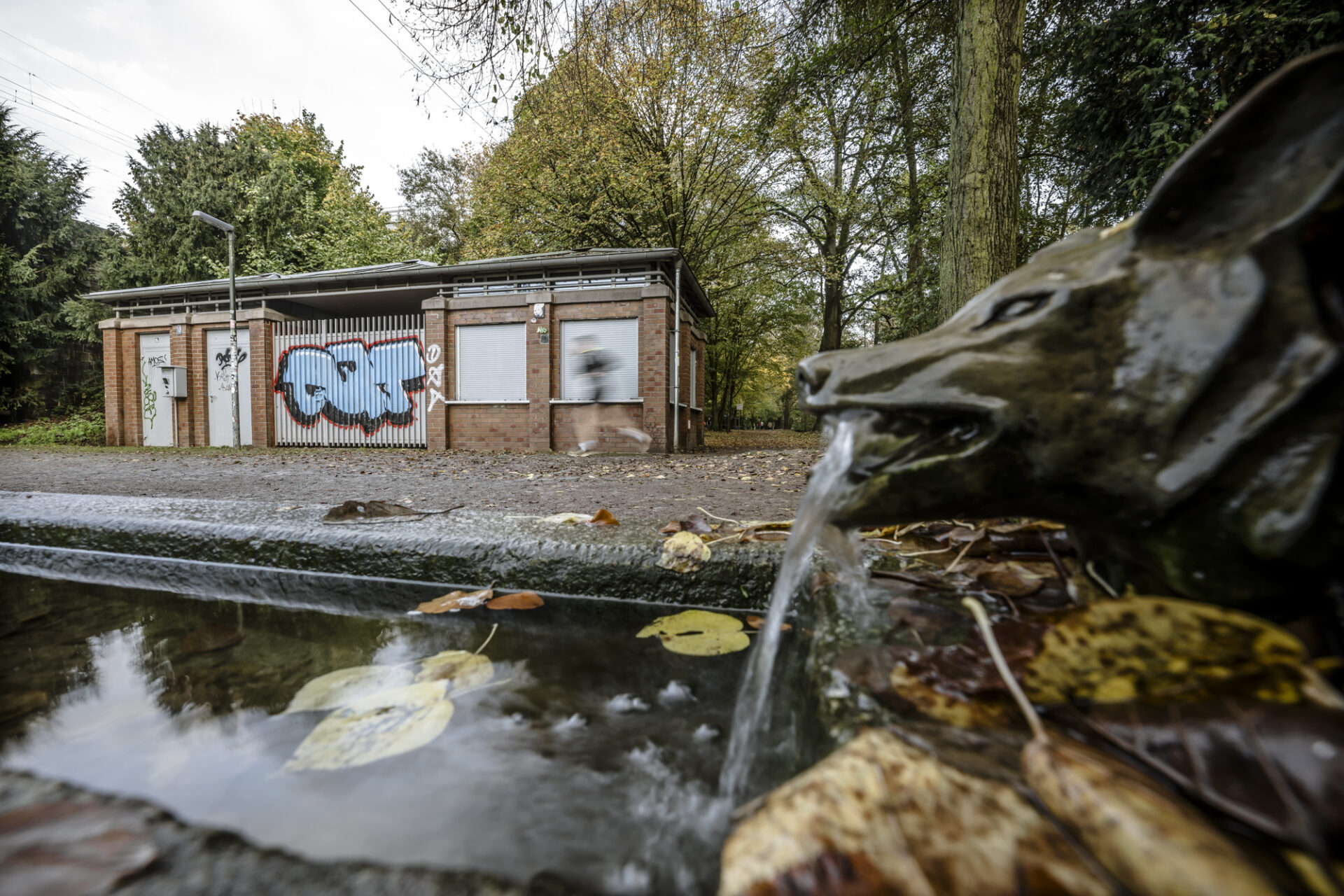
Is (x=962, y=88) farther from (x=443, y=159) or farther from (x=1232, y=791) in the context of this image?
(x=443, y=159)

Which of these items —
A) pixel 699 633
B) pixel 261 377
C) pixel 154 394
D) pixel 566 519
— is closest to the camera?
pixel 699 633

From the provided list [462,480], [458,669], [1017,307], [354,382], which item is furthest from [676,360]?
[1017,307]

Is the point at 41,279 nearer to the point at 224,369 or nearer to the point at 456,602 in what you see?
the point at 224,369

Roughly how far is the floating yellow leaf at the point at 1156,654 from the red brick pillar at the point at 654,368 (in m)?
10.6

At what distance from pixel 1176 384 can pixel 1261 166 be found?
0.30 meters

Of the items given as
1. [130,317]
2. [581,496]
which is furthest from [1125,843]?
[130,317]

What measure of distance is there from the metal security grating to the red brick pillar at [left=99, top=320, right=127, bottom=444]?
5.12m

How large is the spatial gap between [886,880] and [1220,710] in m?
0.44

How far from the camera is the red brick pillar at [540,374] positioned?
38.6 feet

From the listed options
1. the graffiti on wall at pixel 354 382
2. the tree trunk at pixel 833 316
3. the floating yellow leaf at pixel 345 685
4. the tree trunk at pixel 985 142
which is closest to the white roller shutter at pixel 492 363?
the graffiti on wall at pixel 354 382

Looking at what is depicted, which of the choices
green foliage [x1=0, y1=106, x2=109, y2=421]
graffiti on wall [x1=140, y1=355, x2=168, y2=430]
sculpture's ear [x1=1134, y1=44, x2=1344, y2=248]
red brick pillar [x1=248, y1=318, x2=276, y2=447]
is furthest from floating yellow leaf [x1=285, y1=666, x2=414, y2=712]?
green foliage [x1=0, y1=106, x2=109, y2=421]

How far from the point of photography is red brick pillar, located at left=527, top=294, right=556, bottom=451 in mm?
11773

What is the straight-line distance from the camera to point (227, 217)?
839 inches

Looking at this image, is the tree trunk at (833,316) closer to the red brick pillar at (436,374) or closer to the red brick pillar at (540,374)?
the red brick pillar at (540,374)
